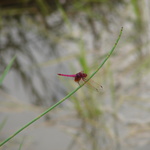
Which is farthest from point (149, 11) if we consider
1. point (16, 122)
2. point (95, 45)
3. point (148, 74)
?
point (16, 122)

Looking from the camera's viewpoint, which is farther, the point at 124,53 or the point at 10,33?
the point at 10,33

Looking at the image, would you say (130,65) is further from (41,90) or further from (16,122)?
(16,122)

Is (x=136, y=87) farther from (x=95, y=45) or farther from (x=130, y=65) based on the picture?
(x=95, y=45)

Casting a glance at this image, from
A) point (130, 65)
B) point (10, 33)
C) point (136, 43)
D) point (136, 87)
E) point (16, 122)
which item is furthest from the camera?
point (10, 33)

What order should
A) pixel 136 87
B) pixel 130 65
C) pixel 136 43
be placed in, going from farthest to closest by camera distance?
pixel 136 43
pixel 130 65
pixel 136 87

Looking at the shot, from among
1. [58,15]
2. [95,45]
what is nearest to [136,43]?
[95,45]

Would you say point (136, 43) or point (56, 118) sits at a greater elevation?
point (136, 43)

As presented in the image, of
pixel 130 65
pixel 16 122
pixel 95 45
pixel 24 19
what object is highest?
pixel 24 19
